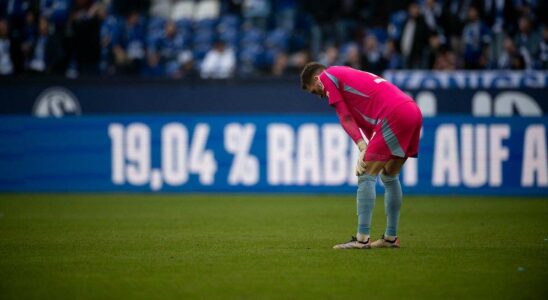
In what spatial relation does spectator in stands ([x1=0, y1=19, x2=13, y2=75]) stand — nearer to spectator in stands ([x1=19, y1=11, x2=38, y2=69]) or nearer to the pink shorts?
spectator in stands ([x1=19, y1=11, x2=38, y2=69])

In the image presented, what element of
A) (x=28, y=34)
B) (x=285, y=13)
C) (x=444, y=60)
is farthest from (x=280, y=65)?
(x=28, y=34)

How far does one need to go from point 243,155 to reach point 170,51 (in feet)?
15.4

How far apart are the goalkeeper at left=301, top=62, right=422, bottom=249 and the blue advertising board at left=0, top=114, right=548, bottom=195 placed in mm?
8152

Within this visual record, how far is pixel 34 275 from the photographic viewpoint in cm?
788

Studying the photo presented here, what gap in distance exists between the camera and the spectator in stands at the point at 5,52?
2052 cm

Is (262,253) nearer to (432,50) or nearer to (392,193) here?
(392,193)

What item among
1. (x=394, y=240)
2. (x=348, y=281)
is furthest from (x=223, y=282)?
(x=394, y=240)

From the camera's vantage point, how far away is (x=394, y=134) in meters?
9.11

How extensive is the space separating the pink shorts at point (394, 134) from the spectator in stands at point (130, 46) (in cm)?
1226

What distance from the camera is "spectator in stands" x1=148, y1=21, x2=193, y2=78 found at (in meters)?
21.2

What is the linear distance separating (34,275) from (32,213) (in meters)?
6.29

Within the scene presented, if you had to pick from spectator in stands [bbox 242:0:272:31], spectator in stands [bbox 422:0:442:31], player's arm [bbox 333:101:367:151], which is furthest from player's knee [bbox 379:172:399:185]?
spectator in stands [bbox 242:0:272:31]

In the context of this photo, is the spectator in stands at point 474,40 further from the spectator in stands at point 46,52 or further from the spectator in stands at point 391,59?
the spectator in stands at point 46,52

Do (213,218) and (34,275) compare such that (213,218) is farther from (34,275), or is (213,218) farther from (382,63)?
(382,63)
